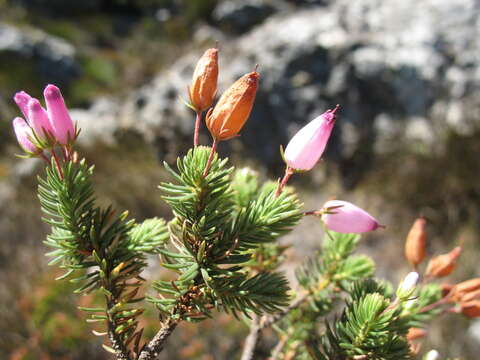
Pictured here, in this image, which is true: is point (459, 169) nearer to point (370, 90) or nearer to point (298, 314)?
point (370, 90)

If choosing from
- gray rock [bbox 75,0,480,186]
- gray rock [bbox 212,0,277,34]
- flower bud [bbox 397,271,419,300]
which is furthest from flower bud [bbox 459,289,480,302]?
gray rock [bbox 212,0,277,34]

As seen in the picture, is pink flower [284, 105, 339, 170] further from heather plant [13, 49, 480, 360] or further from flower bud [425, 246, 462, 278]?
flower bud [425, 246, 462, 278]

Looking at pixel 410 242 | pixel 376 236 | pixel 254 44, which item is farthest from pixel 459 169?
pixel 410 242

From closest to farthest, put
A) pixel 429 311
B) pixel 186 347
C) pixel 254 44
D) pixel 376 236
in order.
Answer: pixel 429 311, pixel 186 347, pixel 376 236, pixel 254 44

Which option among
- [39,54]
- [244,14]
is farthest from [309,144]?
[39,54]

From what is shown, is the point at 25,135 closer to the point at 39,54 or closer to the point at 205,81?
the point at 205,81

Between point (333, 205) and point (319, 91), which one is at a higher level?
point (333, 205)
